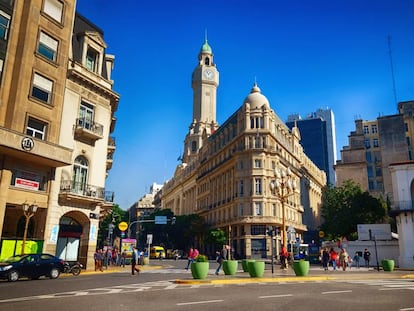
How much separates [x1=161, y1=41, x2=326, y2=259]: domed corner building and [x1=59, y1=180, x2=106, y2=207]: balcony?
20.1 m

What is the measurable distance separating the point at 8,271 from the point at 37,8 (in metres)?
18.0

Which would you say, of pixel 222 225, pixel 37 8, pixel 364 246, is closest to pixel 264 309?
pixel 37 8

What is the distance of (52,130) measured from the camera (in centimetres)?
2545

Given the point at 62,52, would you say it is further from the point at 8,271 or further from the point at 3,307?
the point at 3,307

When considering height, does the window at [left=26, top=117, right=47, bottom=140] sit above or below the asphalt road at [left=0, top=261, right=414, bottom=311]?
above

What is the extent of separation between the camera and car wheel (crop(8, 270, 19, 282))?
1762 cm

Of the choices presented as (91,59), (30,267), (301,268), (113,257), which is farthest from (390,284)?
(113,257)

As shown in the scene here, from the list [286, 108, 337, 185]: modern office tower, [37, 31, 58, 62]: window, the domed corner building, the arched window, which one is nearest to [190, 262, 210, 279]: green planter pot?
the arched window

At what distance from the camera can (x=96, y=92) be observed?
1201 inches

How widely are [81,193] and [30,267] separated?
9465mm

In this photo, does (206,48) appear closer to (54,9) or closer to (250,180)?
(250,180)

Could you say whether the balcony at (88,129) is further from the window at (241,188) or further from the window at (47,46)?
the window at (241,188)

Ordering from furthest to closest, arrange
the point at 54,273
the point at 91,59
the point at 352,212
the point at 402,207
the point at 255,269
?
the point at 352,212, the point at 402,207, the point at 91,59, the point at 54,273, the point at 255,269

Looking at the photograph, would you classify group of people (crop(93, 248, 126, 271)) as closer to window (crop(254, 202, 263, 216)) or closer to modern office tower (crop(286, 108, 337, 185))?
window (crop(254, 202, 263, 216))
